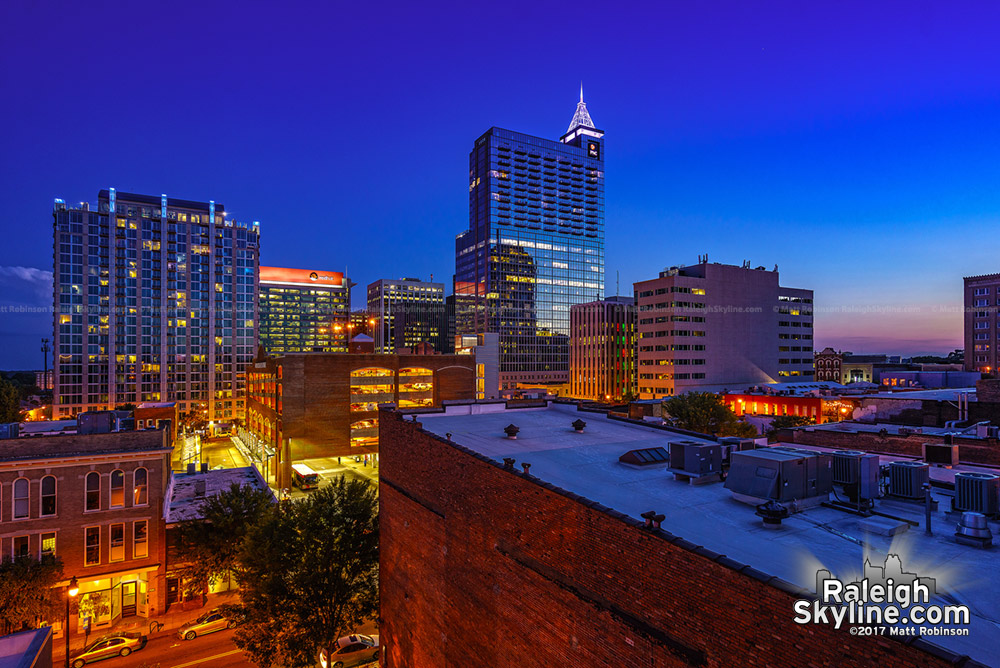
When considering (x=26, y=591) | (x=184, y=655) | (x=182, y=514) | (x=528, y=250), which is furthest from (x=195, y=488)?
(x=528, y=250)

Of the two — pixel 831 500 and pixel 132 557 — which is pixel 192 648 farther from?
pixel 831 500

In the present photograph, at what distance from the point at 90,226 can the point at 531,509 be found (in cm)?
13946

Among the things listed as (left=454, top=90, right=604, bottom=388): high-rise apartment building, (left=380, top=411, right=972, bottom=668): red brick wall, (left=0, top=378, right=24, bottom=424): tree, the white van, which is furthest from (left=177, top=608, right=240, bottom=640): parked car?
(left=454, top=90, right=604, bottom=388): high-rise apartment building

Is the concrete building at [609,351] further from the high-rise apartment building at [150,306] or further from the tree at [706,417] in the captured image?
the high-rise apartment building at [150,306]

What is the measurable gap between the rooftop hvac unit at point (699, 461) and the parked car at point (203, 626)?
26831 mm

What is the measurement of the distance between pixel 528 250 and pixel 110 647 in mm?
163950

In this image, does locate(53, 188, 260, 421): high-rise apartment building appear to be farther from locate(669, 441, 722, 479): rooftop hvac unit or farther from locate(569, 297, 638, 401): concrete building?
locate(669, 441, 722, 479): rooftop hvac unit

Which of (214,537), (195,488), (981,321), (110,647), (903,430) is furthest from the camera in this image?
(981,321)

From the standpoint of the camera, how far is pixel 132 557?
30.8m

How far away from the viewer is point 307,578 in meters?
23.1

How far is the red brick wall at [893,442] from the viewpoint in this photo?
63.4ft

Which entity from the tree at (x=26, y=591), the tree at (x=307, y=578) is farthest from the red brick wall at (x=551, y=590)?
the tree at (x=26, y=591)

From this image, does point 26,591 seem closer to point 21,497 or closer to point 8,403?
point 21,497

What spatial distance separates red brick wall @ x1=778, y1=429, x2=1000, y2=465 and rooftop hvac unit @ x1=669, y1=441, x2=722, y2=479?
39.6 ft
